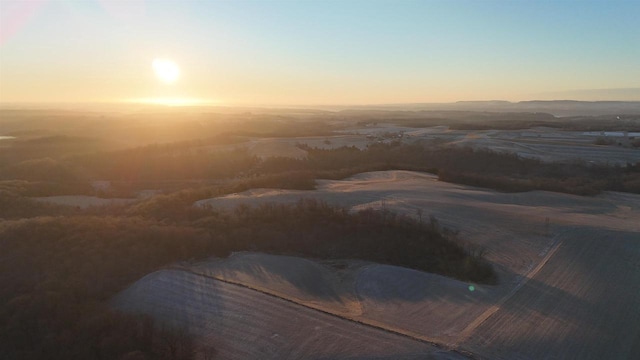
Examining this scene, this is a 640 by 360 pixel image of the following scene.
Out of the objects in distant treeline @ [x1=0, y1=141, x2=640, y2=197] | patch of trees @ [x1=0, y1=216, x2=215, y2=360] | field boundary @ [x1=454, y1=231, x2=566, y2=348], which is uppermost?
patch of trees @ [x1=0, y1=216, x2=215, y2=360]

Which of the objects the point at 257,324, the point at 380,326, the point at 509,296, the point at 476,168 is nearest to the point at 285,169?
the point at 476,168

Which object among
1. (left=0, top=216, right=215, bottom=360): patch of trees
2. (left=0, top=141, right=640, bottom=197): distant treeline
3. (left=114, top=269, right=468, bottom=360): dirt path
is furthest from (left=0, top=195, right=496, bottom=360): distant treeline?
(left=0, top=141, right=640, bottom=197): distant treeline

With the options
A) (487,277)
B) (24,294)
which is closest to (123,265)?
(24,294)

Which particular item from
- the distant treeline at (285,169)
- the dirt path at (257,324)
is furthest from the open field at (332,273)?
the distant treeline at (285,169)

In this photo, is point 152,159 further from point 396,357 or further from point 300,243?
point 396,357

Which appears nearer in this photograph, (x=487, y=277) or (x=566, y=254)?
(x=487, y=277)

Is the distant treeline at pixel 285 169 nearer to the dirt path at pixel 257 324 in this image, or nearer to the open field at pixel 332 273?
the open field at pixel 332 273

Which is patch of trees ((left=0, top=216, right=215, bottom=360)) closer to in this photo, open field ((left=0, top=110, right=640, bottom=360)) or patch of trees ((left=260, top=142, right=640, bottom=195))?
open field ((left=0, top=110, right=640, bottom=360))
